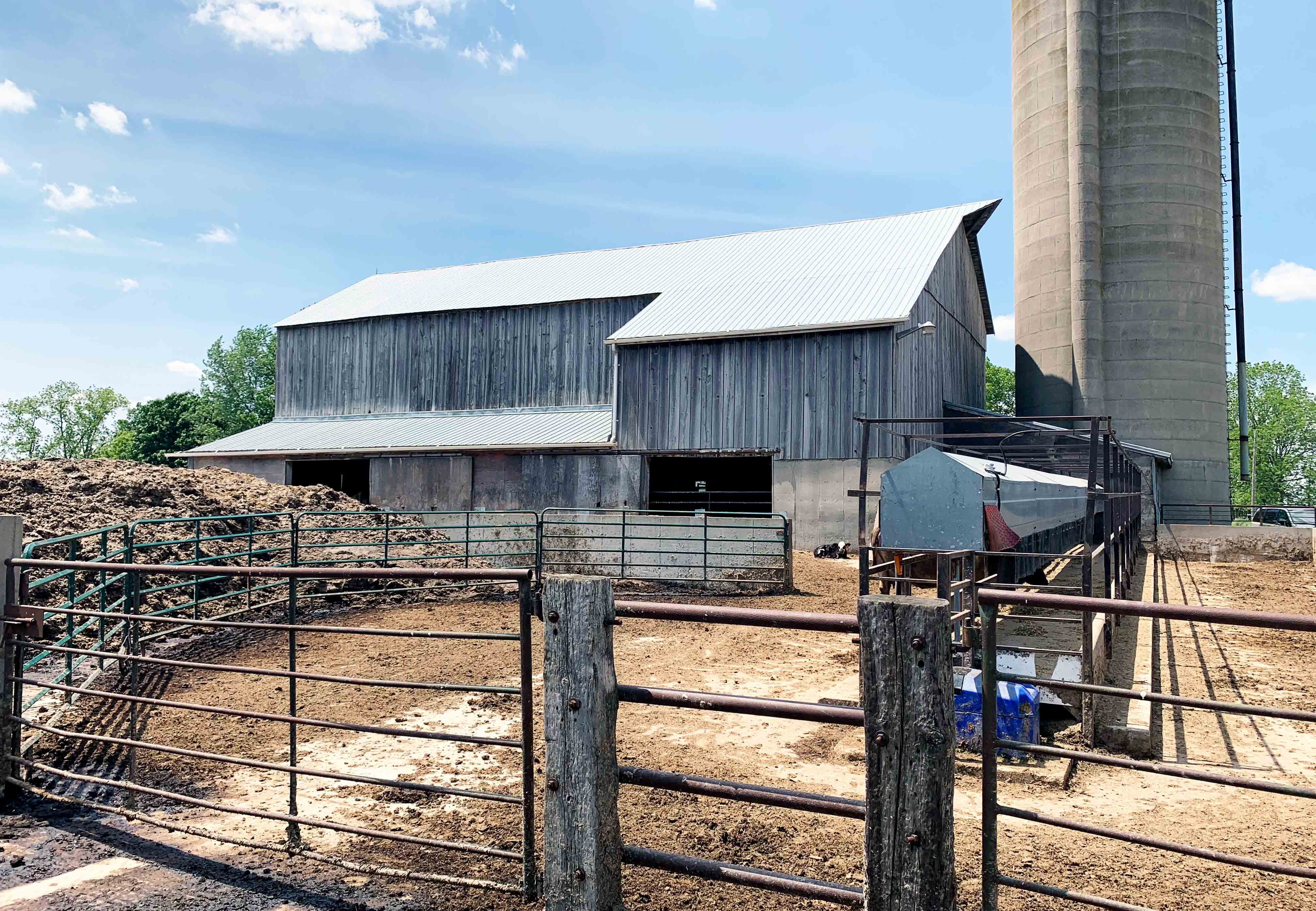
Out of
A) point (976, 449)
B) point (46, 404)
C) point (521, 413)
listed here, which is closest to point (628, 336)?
point (521, 413)

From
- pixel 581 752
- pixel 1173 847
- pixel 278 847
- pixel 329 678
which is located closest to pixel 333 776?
pixel 329 678

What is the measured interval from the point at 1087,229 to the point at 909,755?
30.7m

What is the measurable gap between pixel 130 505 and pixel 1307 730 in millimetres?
16064

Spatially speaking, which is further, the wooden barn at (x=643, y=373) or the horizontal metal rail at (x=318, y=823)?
the wooden barn at (x=643, y=373)

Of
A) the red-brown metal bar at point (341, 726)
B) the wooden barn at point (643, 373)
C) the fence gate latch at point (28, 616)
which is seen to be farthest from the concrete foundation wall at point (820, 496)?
the red-brown metal bar at point (341, 726)

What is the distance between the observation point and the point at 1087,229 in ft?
96.0

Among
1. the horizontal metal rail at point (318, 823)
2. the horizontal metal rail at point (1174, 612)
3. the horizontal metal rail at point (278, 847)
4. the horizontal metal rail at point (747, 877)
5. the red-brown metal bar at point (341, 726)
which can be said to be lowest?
the horizontal metal rail at point (278, 847)

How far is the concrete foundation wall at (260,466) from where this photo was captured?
2878 centimetres

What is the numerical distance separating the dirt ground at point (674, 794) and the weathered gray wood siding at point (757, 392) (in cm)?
1126

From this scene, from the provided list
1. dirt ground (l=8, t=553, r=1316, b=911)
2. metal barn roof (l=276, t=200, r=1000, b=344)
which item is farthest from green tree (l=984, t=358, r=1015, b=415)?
dirt ground (l=8, t=553, r=1316, b=911)

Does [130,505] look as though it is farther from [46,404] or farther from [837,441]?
[46,404]

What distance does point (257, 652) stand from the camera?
10328mm

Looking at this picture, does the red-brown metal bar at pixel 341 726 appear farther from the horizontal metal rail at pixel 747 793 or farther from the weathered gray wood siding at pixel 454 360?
the weathered gray wood siding at pixel 454 360

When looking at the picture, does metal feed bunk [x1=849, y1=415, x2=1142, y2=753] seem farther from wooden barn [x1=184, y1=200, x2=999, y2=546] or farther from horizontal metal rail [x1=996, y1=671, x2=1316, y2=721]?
wooden barn [x1=184, y1=200, x2=999, y2=546]
